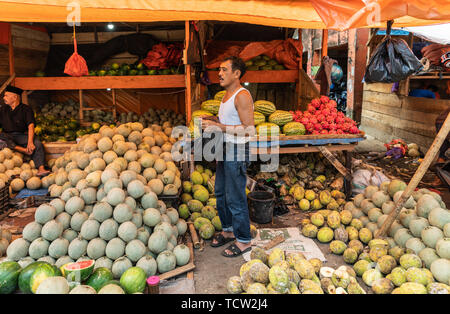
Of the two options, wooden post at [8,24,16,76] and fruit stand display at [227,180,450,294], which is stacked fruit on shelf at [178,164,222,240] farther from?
wooden post at [8,24,16,76]

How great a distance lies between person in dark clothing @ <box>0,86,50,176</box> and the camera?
620 centimetres

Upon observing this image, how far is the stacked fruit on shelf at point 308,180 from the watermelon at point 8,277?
3790 millimetres

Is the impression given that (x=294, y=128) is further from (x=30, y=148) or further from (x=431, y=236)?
(x=30, y=148)

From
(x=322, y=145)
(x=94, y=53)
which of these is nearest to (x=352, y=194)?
(x=322, y=145)

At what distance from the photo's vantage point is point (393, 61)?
474 cm

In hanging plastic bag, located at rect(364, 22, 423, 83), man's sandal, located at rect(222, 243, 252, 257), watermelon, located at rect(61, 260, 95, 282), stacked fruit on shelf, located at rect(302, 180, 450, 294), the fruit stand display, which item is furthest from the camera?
hanging plastic bag, located at rect(364, 22, 423, 83)

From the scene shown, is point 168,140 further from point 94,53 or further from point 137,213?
point 94,53

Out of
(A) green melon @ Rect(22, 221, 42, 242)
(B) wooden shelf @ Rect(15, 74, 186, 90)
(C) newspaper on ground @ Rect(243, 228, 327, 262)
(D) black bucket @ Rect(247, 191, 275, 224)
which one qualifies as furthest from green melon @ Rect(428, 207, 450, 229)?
(B) wooden shelf @ Rect(15, 74, 186, 90)

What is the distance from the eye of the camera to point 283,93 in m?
9.23

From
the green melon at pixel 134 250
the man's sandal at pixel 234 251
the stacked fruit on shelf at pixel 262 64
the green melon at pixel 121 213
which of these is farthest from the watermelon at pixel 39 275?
the stacked fruit on shelf at pixel 262 64

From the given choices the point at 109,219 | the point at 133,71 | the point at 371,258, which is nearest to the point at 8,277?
the point at 109,219

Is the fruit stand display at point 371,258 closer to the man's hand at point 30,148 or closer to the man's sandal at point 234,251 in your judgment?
the man's sandal at point 234,251

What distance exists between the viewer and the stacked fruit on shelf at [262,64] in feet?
24.5

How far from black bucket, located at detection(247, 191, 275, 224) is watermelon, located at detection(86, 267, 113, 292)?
249 centimetres
